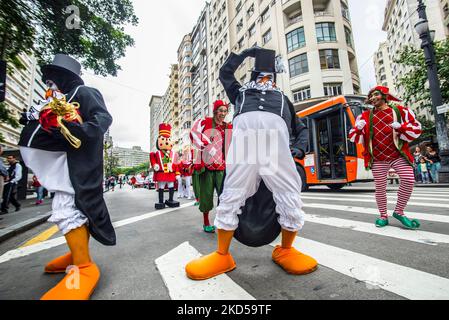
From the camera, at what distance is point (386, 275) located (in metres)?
1.58

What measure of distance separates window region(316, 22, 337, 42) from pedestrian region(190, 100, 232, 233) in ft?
75.8

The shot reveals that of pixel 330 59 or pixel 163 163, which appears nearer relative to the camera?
pixel 163 163

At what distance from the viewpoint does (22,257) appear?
96.0 inches

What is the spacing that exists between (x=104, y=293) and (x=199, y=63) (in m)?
47.1

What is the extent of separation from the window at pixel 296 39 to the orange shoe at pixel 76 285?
24803mm

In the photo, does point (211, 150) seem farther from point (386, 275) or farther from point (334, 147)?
point (334, 147)

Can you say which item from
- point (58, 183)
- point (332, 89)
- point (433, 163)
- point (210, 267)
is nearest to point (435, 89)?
point (433, 163)

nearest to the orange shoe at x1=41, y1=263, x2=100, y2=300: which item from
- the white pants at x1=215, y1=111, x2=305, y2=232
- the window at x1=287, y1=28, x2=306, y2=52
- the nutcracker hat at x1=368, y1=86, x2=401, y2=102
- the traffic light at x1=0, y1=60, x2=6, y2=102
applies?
the white pants at x1=215, y1=111, x2=305, y2=232

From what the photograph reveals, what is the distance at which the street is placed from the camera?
1.43m

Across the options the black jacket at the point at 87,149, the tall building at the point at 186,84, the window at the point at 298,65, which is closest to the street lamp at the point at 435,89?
the black jacket at the point at 87,149

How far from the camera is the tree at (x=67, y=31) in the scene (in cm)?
545

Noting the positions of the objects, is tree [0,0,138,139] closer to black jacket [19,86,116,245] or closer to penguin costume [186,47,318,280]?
black jacket [19,86,116,245]

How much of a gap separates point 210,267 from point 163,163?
478 cm
